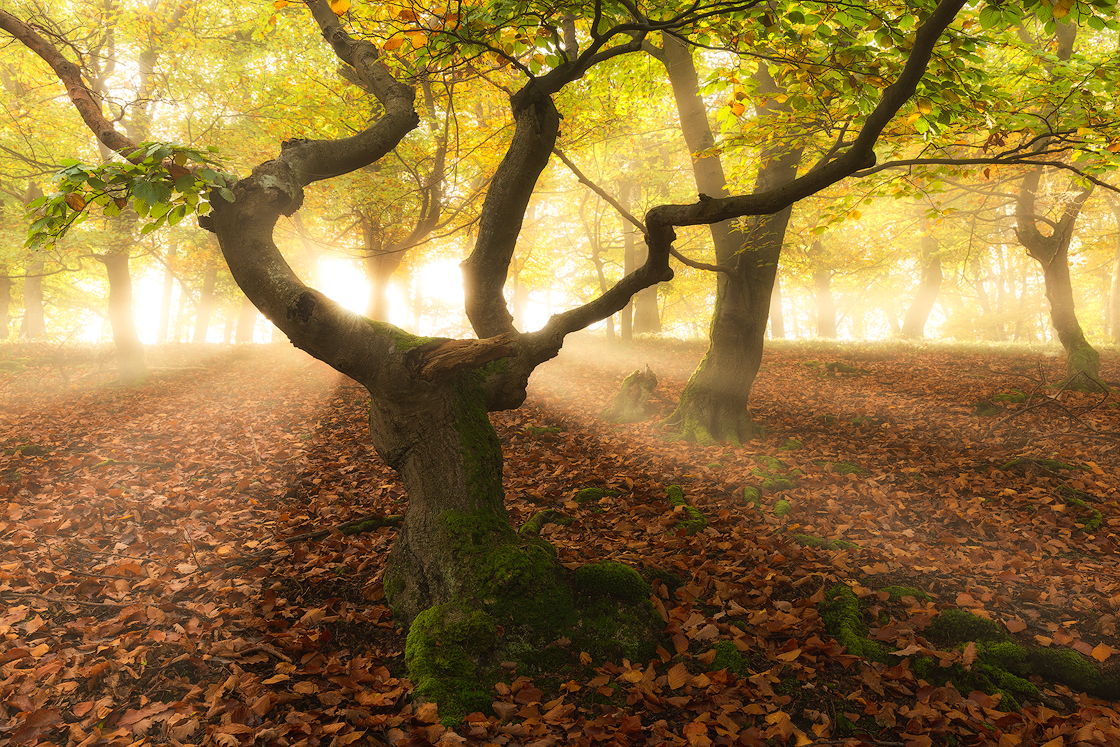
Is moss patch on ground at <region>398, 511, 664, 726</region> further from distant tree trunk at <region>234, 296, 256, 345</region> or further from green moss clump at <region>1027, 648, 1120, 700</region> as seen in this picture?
distant tree trunk at <region>234, 296, 256, 345</region>

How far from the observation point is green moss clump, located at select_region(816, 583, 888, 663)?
3.58 meters

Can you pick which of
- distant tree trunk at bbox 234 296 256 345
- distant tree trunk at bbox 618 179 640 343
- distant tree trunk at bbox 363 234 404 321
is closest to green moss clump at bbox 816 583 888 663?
distant tree trunk at bbox 363 234 404 321

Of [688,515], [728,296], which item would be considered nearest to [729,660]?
[688,515]

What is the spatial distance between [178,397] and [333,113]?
7473mm

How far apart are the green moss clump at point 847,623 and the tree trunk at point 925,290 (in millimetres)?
20846

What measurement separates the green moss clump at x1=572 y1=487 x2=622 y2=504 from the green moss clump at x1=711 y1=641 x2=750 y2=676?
2.75 m

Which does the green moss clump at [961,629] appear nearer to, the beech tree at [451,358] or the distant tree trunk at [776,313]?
the beech tree at [451,358]

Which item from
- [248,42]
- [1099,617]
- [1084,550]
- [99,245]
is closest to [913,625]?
[1099,617]

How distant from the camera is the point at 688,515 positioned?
5.75 m

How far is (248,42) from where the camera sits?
1482cm

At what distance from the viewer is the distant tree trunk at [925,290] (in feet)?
67.3

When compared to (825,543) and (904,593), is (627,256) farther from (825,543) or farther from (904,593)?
(904,593)

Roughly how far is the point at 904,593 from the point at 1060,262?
11.3 meters

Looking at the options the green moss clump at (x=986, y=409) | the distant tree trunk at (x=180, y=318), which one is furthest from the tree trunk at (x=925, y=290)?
the distant tree trunk at (x=180, y=318)
